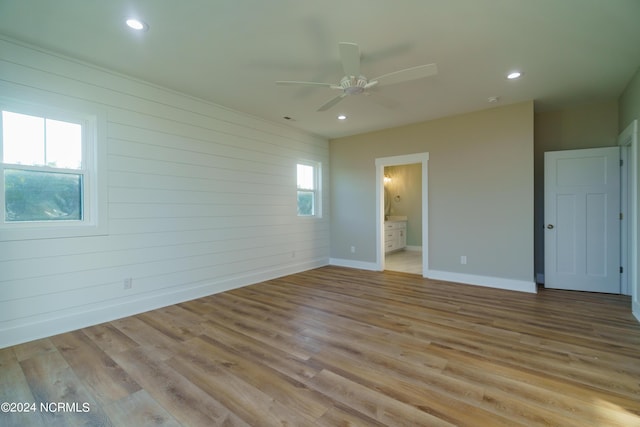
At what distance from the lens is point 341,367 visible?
2211mm

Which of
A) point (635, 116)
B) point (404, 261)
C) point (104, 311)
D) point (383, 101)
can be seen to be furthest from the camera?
point (404, 261)

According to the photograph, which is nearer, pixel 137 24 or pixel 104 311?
pixel 137 24

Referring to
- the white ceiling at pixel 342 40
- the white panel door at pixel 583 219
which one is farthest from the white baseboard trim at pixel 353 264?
the white ceiling at pixel 342 40

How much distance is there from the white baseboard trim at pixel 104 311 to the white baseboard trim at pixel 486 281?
10.4ft

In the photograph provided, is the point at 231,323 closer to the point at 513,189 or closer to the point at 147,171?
the point at 147,171

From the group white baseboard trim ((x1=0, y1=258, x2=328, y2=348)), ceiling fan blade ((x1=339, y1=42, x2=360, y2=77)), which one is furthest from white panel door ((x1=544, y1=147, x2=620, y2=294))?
white baseboard trim ((x1=0, y1=258, x2=328, y2=348))

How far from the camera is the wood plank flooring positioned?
5.63 ft

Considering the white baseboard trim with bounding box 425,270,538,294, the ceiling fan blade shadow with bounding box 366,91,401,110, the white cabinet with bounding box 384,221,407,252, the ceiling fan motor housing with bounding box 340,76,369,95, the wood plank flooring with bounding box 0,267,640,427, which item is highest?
the ceiling fan blade shadow with bounding box 366,91,401,110

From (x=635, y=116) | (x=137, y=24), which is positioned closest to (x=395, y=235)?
(x=635, y=116)

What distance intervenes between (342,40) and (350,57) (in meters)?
0.38

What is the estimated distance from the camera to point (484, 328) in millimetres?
2908

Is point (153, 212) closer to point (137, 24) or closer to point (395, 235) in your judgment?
point (137, 24)

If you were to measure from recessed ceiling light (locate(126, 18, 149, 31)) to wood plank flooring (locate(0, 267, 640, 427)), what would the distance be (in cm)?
276

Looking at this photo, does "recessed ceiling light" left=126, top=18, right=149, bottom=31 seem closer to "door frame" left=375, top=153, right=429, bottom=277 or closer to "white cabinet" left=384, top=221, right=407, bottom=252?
"door frame" left=375, top=153, right=429, bottom=277
